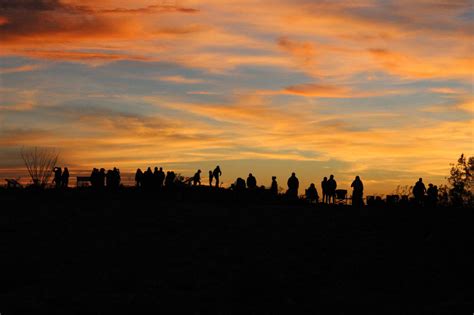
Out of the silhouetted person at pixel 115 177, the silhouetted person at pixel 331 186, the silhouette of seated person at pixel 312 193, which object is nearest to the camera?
the silhouetted person at pixel 331 186

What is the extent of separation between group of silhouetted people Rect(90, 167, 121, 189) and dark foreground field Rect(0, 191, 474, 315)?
16280 mm

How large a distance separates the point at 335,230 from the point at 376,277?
750 cm

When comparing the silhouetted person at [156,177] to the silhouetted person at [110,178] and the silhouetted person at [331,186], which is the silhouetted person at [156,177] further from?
the silhouetted person at [331,186]

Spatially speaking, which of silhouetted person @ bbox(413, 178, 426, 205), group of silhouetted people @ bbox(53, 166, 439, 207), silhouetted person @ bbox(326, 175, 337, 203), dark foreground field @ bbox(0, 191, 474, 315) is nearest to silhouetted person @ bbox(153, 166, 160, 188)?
group of silhouetted people @ bbox(53, 166, 439, 207)

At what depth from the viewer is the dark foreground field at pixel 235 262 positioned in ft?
64.1

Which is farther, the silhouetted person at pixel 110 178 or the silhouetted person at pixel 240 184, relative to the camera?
the silhouetted person at pixel 110 178

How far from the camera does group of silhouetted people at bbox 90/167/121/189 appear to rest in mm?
53188

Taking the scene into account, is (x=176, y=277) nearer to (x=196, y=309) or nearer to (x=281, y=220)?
(x=196, y=309)

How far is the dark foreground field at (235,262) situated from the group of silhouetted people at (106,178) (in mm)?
16280

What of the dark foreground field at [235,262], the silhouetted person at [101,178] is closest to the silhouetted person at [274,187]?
the silhouetted person at [101,178]

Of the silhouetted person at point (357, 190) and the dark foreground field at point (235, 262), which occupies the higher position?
the silhouetted person at point (357, 190)

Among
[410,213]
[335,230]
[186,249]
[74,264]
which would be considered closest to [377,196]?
[410,213]

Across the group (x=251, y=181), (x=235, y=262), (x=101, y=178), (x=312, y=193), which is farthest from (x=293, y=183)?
(x=235, y=262)

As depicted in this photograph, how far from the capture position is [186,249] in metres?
26.3
